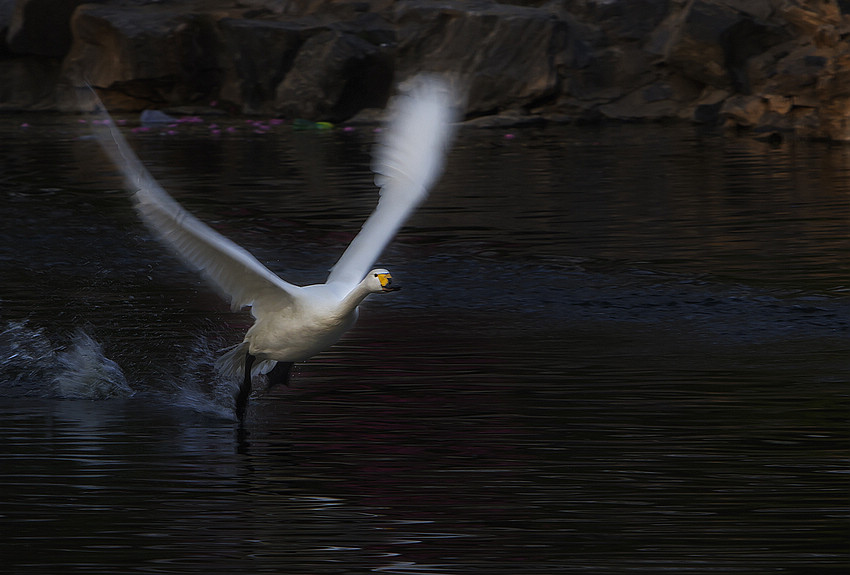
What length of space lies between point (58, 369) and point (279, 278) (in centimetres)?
137

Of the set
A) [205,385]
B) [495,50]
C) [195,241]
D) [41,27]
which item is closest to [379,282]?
[195,241]

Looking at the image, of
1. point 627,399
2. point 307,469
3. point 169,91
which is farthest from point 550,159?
point 307,469

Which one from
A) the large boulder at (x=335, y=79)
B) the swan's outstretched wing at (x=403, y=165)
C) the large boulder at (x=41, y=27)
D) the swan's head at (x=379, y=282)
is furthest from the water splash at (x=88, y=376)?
the large boulder at (x=41, y=27)

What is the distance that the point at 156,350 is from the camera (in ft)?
27.0

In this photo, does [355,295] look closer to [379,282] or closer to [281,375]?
[379,282]

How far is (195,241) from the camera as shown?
6844 millimetres

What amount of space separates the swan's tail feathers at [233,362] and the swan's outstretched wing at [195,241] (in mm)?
321

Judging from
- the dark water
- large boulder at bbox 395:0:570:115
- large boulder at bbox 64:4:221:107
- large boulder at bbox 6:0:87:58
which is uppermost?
large boulder at bbox 6:0:87:58

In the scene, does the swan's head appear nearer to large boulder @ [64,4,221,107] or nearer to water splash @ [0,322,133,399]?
water splash @ [0,322,133,399]

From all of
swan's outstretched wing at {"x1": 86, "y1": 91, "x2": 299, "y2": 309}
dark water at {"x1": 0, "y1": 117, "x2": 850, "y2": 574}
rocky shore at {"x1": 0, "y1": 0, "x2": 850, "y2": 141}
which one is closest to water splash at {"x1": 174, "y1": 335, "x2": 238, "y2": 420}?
dark water at {"x1": 0, "y1": 117, "x2": 850, "y2": 574}

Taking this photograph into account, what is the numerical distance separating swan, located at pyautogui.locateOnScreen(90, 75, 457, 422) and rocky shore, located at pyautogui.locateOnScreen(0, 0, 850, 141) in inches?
487

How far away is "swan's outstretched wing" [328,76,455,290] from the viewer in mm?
7613

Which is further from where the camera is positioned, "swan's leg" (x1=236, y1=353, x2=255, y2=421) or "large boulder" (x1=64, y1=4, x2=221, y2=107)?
"large boulder" (x1=64, y1=4, x2=221, y2=107)

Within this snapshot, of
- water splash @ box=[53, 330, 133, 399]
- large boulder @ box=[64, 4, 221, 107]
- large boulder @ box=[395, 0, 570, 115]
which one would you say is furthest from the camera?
large boulder @ box=[64, 4, 221, 107]
